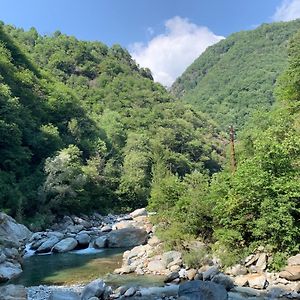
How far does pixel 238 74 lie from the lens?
14300 centimetres

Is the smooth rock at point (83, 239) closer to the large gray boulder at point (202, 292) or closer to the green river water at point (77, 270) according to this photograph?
the green river water at point (77, 270)

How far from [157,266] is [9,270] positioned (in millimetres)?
7726

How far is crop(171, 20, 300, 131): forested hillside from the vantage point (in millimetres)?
120188

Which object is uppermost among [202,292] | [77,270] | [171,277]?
[202,292]

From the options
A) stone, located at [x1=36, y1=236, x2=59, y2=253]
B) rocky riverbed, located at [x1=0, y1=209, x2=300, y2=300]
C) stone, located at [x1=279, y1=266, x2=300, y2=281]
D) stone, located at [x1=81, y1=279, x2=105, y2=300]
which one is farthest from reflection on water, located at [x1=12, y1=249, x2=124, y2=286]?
stone, located at [x1=279, y1=266, x2=300, y2=281]

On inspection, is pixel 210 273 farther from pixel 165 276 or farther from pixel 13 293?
pixel 13 293

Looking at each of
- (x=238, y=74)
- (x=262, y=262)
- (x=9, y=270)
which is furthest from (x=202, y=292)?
(x=238, y=74)

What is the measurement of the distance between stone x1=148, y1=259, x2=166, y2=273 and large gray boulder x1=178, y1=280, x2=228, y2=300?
4.82 metres

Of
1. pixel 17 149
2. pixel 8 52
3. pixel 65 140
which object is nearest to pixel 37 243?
pixel 17 149

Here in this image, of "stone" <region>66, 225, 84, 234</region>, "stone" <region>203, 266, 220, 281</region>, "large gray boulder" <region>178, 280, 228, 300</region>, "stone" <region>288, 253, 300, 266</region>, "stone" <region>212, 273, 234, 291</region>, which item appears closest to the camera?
"large gray boulder" <region>178, 280, 228, 300</region>

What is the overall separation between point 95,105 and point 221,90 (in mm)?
64030

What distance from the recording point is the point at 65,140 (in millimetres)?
56250

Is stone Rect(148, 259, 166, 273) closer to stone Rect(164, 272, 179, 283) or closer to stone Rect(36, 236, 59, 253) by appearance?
stone Rect(164, 272, 179, 283)

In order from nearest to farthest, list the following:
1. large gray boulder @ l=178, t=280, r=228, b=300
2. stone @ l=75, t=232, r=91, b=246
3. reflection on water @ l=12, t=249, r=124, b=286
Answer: large gray boulder @ l=178, t=280, r=228, b=300 → reflection on water @ l=12, t=249, r=124, b=286 → stone @ l=75, t=232, r=91, b=246
